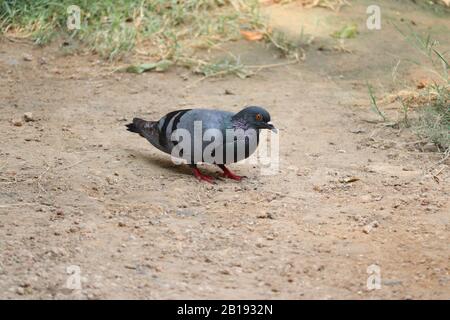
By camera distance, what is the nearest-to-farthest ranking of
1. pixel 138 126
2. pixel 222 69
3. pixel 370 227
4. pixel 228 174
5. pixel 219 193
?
pixel 370 227 → pixel 219 193 → pixel 228 174 → pixel 138 126 → pixel 222 69

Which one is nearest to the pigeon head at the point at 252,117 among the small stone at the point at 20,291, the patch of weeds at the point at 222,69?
the small stone at the point at 20,291

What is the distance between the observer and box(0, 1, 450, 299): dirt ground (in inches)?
157

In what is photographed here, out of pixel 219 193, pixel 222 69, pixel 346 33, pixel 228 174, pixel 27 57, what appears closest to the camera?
pixel 219 193

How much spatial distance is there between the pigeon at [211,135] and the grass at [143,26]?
2.63 metres

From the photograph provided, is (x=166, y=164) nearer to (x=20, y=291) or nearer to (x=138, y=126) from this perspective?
(x=138, y=126)

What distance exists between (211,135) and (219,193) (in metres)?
0.36

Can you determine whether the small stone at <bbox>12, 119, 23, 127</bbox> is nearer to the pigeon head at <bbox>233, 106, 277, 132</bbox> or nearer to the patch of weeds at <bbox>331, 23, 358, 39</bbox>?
the pigeon head at <bbox>233, 106, 277, 132</bbox>

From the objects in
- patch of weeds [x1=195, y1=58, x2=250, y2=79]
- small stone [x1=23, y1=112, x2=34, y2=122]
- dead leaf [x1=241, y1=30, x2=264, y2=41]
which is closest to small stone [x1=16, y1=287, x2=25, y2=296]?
small stone [x1=23, y1=112, x2=34, y2=122]

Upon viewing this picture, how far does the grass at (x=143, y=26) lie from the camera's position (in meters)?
8.20

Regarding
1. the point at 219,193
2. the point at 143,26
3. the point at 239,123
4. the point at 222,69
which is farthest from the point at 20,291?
the point at 143,26

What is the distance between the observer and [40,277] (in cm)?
394

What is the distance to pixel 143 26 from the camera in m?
8.52
